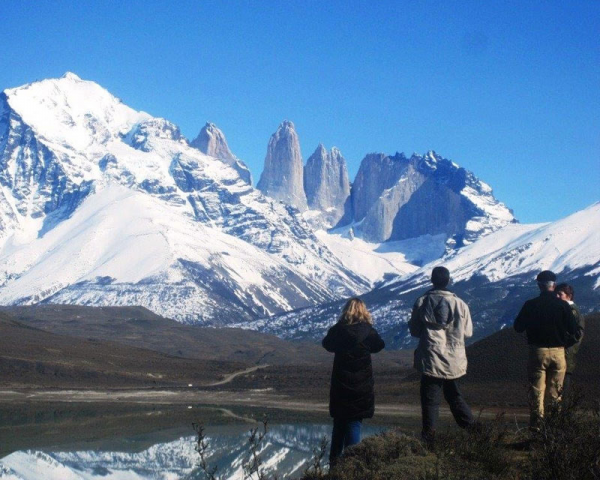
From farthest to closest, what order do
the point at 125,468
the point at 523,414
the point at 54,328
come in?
the point at 54,328 < the point at 523,414 < the point at 125,468

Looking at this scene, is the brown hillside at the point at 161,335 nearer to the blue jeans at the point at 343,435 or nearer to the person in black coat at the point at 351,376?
the blue jeans at the point at 343,435

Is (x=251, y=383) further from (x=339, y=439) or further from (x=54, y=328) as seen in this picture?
(x=54, y=328)

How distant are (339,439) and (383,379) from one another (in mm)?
64267

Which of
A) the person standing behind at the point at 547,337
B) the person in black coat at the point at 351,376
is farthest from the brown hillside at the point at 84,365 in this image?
the person standing behind at the point at 547,337

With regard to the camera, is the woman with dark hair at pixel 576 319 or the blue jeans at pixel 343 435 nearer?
the blue jeans at pixel 343 435

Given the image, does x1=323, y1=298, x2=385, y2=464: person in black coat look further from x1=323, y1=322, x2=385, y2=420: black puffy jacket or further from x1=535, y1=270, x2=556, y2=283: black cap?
x1=535, y1=270, x2=556, y2=283: black cap

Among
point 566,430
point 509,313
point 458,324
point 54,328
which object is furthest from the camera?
point 509,313

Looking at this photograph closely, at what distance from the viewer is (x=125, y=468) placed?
2686 cm

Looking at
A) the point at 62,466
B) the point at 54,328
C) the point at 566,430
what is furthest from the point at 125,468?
the point at 54,328

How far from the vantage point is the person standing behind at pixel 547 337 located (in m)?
13.9

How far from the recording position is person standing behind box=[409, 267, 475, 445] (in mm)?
13180

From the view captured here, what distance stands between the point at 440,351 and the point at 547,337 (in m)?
2.01

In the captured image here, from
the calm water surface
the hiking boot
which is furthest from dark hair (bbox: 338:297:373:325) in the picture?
the calm water surface

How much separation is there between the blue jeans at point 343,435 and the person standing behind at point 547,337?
9.38 feet
